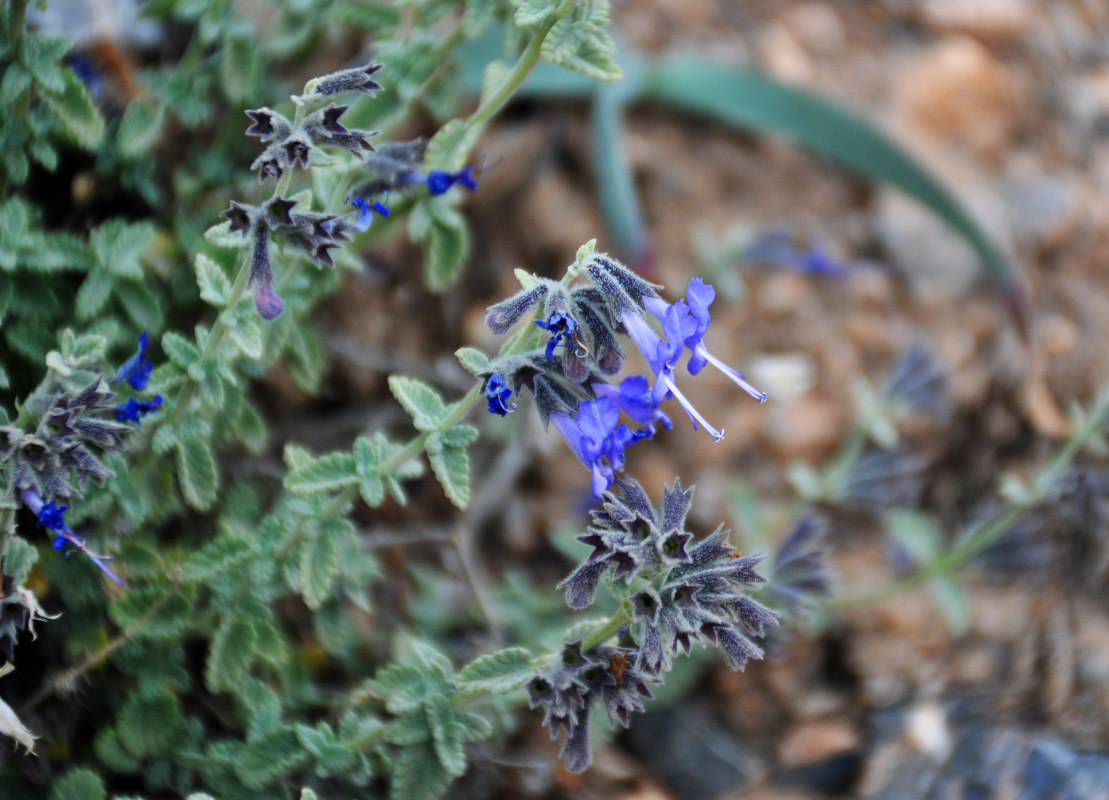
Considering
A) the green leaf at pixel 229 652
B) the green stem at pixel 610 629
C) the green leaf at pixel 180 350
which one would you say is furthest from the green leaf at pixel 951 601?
the green leaf at pixel 180 350

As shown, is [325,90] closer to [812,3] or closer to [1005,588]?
[1005,588]

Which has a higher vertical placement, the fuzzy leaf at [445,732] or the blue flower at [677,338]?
the blue flower at [677,338]

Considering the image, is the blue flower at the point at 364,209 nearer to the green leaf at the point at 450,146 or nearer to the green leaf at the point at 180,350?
the green leaf at the point at 450,146

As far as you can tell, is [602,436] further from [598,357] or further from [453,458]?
[453,458]

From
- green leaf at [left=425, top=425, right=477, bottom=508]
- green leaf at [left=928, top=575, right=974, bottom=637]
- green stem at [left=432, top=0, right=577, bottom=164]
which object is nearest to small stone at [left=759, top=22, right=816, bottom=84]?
green leaf at [left=928, top=575, right=974, bottom=637]

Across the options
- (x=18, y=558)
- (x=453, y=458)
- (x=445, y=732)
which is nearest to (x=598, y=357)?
(x=453, y=458)

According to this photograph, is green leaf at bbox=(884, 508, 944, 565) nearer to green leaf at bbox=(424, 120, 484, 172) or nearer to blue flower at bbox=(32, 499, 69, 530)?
green leaf at bbox=(424, 120, 484, 172)

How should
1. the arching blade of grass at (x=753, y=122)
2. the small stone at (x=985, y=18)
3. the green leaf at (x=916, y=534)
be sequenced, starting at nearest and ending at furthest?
the green leaf at (x=916, y=534) < the arching blade of grass at (x=753, y=122) < the small stone at (x=985, y=18)

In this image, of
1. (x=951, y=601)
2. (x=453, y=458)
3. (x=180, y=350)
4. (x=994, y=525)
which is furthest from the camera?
(x=994, y=525)
